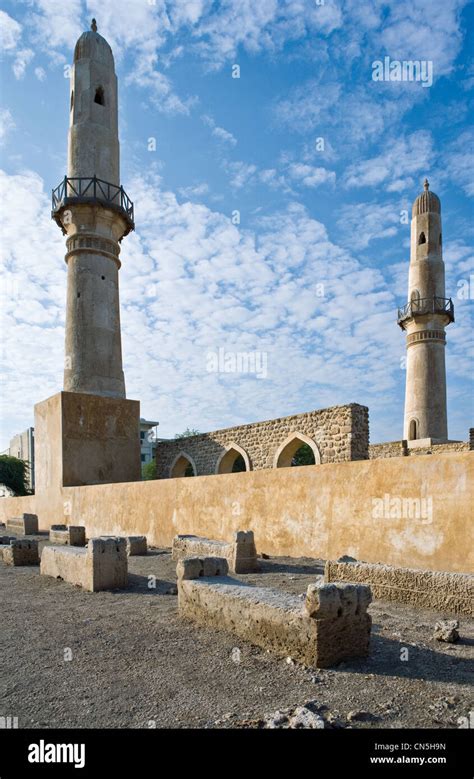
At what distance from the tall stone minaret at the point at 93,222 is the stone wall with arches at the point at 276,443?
371 centimetres

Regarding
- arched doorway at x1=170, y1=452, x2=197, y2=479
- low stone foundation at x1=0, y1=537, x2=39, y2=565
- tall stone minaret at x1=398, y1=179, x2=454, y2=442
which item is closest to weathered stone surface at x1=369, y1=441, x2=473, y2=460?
tall stone minaret at x1=398, y1=179, x2=454, y2=442

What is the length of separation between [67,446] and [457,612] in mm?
11146

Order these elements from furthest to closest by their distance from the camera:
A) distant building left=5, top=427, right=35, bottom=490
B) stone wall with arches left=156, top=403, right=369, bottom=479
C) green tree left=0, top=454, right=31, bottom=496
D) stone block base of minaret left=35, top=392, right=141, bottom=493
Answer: distant building left=5, top=427, right=35, bottom=490 → green tree left=0, top=454, right=31, bottom=496 → stone block base of minaret left=35, top=392, right=141, bottom=493 → stone wall with arches left=156, top=403, right=369, bottom=479

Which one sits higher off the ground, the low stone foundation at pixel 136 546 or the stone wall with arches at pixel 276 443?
the stone wall with arches at pixel 276 443

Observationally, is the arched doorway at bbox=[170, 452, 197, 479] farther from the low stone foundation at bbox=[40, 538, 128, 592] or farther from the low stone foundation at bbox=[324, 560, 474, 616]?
the low stone foundation at bbox=[324, 560, 474, 616]

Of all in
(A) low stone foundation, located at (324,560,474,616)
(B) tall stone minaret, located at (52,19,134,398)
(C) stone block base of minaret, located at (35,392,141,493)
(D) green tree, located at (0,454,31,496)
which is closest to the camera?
(A) low stone foundation, located at (324,560,474,616)

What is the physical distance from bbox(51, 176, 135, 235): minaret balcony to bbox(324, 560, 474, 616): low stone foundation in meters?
14.1

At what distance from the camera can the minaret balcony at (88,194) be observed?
15.3 meters

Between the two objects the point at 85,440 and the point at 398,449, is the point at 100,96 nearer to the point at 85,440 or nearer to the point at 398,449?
the point at 85,440

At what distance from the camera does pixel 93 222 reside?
15656 mm

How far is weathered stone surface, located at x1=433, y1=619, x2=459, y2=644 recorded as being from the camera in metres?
3.30

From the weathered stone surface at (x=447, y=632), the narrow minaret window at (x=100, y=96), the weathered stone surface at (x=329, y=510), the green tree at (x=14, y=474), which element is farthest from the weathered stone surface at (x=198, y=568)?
the green tree at (x=14, y=474)

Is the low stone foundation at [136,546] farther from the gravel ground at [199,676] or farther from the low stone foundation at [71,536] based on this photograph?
the gravel ground at [199,676]
